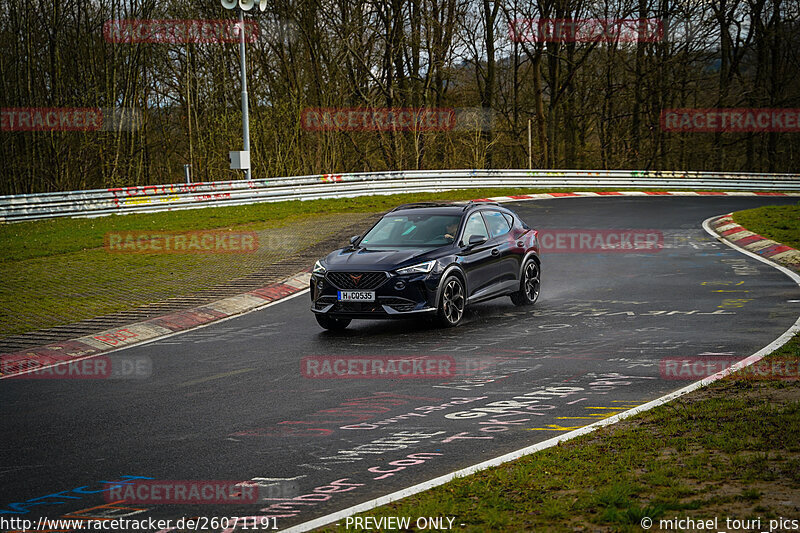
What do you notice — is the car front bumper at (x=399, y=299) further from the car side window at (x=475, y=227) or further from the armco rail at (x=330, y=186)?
the armco rail at (x=330, y=186)

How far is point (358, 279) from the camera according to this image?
461 inches

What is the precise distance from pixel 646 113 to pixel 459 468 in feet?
148

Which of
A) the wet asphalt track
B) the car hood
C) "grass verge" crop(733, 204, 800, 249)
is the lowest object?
the wet asphalt track

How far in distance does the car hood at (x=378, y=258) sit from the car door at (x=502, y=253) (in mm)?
1356

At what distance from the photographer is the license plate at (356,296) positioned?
A: 1159 centimetres

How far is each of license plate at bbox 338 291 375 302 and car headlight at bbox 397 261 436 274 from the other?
489 mm

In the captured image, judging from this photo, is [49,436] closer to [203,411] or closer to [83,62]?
[203,411]

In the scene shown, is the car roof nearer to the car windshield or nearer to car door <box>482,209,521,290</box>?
the car windshield

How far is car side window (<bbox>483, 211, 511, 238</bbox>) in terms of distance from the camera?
539 inches

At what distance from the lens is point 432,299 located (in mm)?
11672

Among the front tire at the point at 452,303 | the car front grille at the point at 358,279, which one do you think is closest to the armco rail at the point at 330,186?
the car front grille at the point at 358,279

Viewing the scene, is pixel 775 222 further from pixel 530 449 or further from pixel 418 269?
pixel 530 449

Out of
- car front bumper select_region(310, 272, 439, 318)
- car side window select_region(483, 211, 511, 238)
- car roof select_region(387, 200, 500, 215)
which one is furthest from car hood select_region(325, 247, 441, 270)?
car side window select_region(483, 211, 511, 238)

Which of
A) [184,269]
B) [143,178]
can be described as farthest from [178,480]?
[143,178]
